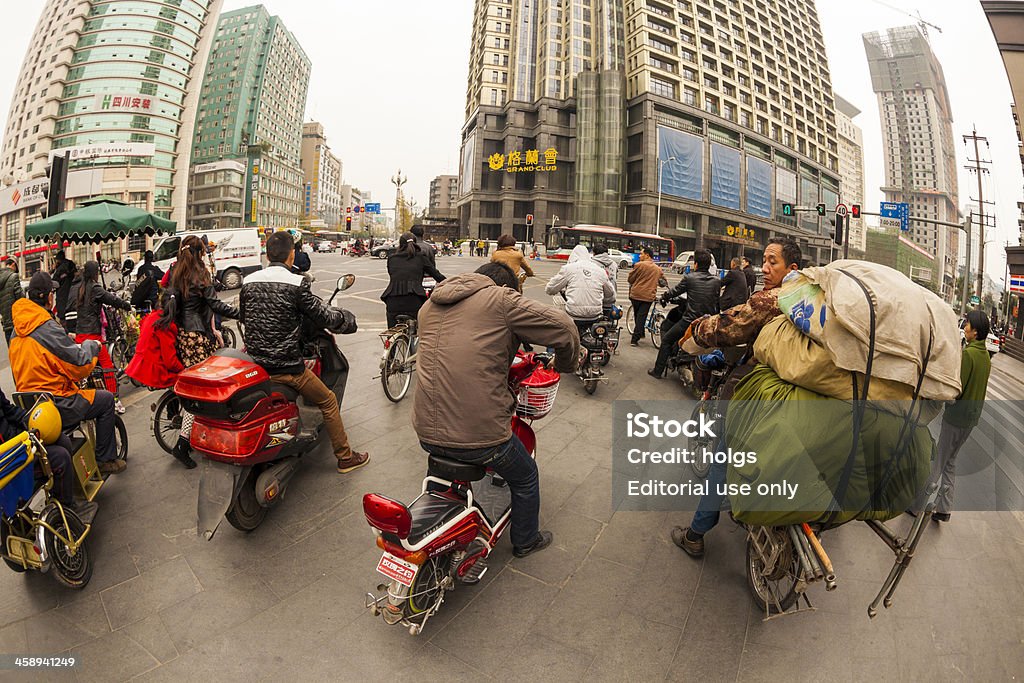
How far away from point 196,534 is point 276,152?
108 m

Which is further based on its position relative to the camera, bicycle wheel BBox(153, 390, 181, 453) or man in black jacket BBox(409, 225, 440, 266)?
man in black jacket BBox(409, 225, 440, 266)

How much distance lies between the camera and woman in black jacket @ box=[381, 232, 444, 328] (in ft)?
18.5

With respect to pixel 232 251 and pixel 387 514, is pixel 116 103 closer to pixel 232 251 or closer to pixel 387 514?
pixel 232 251

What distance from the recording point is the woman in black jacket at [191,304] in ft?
13.8

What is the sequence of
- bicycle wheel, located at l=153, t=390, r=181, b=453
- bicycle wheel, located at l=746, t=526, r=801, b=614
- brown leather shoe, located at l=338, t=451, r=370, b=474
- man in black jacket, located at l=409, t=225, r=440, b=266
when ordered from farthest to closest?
man in black jacket, located at l=409, t=225, r=440, b=266
bicycle wheel, located at l=153, t=390, r=181, b=453
brown leather shoe, located at l=338, t=451, r=370, b=474
bicycle wheel, located at l=746, t=526, r=801, b=614

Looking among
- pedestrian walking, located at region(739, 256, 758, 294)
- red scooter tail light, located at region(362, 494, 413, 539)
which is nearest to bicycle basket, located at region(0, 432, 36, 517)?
red scooter tail light, located at region(362, 494, 413, 539)

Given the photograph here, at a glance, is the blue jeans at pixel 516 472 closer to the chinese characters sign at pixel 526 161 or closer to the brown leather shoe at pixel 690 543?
the brown leather shoe at pixel 690 543

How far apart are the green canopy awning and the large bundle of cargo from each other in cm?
996

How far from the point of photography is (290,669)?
1.96m

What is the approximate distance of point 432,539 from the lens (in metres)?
2.03

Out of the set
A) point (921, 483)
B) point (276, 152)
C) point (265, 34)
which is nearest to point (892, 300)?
point (921, 483)

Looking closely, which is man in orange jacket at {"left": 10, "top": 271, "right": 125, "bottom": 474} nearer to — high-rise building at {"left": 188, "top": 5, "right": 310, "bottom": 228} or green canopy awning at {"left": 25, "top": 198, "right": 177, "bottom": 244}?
green canopy awning at {"left": 25, "top": 198, "right": 177, "bottom": 244}

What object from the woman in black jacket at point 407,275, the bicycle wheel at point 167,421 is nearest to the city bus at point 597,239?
the woman in black jacket at point 407,275

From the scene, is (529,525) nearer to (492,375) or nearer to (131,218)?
(492,375)
